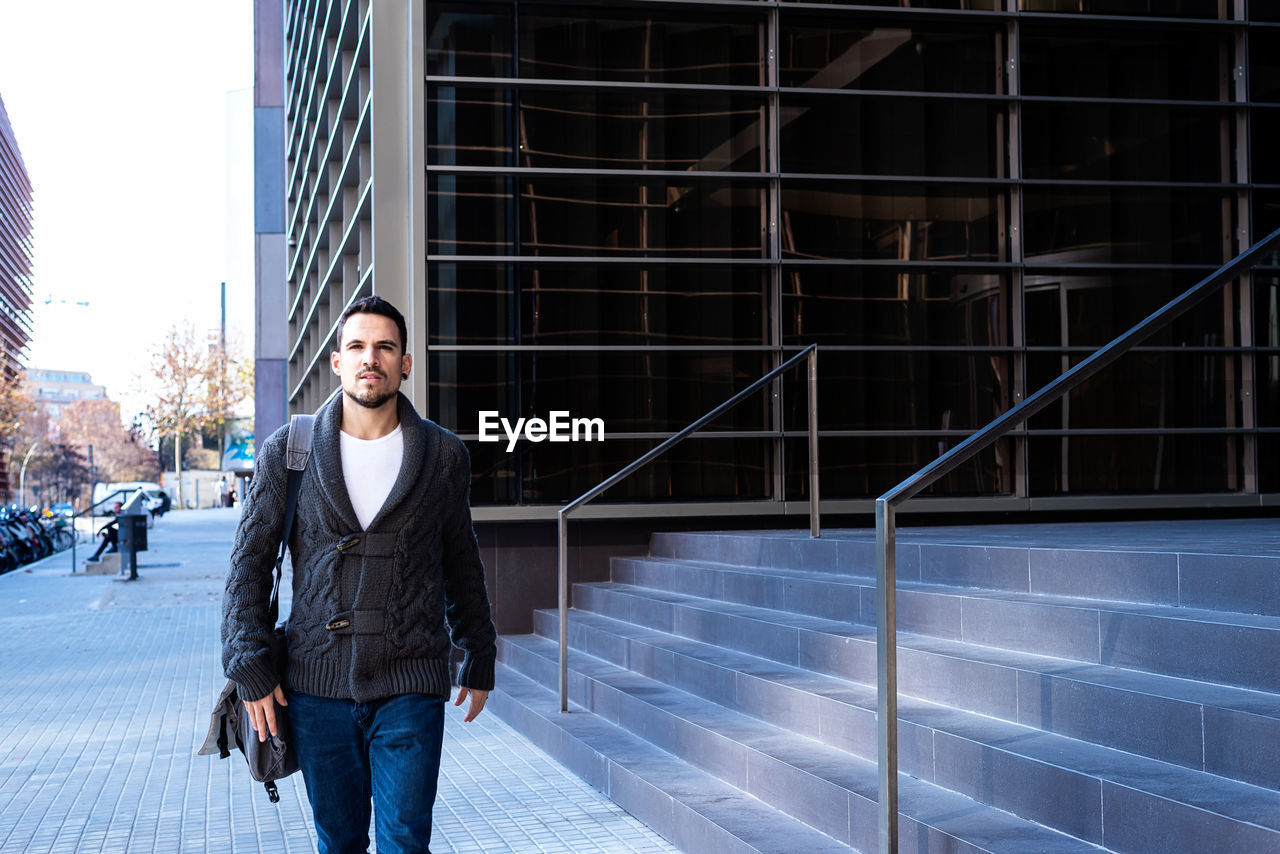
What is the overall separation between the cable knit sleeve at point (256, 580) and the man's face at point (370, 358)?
9.6 inches

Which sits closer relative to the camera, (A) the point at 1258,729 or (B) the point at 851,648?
(A) the point at 1258,729

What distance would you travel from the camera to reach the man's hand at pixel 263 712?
3.23 meters

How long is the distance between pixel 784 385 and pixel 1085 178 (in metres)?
3.14

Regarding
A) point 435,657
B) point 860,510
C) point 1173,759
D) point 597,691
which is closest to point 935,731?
point 1173,759

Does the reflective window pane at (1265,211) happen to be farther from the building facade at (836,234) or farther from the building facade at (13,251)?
the building facade at (13,251)

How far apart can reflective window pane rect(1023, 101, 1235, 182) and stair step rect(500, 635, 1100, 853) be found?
6235 mm

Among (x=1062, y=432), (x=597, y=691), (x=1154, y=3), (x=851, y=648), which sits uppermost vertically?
(x=1154, y=3)

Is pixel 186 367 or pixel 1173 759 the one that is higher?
pixel 186 367

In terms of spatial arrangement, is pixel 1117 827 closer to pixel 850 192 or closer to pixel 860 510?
pixel 860 510

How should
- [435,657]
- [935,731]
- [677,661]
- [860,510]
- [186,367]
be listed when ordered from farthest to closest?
[186,367], [860,510], [677,661], [935,731], [435,657]

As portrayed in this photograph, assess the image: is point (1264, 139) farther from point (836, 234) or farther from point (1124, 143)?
point (836, 234)

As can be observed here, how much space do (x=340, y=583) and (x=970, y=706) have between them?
2.68 m

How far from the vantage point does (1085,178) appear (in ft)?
36.6

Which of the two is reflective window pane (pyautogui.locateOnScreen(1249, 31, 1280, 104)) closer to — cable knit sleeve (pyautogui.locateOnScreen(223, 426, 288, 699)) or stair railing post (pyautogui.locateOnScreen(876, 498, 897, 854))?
stair railing post (pyautogui.locateOnScreen(876, 498, 897, 854))
